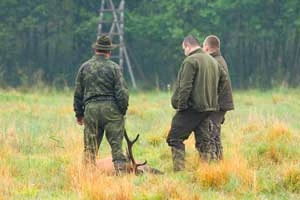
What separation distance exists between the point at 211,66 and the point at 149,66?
27108 millimetres

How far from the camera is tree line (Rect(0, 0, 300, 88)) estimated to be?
32812 millimetres

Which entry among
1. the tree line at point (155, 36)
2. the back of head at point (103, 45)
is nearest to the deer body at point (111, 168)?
the back of head at point (103, 45)

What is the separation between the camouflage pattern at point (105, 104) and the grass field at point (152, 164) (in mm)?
458

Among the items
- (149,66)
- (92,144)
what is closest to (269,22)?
(149,66)

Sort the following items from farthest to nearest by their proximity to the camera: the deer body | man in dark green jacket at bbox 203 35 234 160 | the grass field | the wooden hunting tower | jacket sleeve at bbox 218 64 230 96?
the wooden hunting tower
man in dark green jacket at bbox 203 35 234 160
jacket sleeve at bbox 218 64 230 96
the deer body
the grass field

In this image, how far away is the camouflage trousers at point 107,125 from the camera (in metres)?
9.26

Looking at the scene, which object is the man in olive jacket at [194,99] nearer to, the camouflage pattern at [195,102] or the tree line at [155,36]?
the camouflage pattern at [195,102]

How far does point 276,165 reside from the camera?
386 inches

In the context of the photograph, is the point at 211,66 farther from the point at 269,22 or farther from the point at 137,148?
the point at 269,22

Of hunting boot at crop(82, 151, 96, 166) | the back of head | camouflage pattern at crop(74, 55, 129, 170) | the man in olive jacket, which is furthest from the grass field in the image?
the back of head

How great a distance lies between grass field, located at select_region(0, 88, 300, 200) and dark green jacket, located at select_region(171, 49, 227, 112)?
828mm

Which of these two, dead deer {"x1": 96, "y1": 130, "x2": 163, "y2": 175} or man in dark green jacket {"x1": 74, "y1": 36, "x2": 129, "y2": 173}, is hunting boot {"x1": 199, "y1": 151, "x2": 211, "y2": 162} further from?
man in dark green jacket {"x1": 74, "y1": 36, "x2": 129, "y2": 173}

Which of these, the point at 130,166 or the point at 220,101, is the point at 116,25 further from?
the point at 130,166

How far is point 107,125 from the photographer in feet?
30.5
